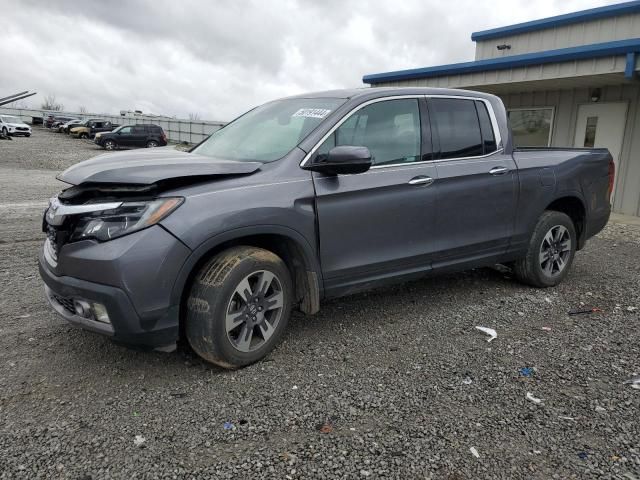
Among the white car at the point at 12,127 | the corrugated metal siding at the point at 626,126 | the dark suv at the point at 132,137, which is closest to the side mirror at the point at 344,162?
the corrugated metal siding at the point at 626,126

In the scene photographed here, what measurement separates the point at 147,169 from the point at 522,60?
9361 mm

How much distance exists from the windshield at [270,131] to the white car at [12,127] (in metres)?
36.8

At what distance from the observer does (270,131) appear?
4012 mm

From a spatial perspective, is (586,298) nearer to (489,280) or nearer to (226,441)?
(489,280)

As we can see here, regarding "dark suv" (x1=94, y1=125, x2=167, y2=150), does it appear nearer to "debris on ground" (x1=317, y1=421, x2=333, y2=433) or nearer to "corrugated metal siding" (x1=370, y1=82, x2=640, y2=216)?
"corrugated metal siding" (x1=370, y1=82, x2=640, y2=216)

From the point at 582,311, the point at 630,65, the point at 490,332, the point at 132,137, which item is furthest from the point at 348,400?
the point at 132,137

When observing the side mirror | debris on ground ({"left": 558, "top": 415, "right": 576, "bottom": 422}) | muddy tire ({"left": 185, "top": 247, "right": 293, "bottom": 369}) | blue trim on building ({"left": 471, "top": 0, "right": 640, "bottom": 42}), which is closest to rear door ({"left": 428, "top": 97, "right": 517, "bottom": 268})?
Answer: the side mirror

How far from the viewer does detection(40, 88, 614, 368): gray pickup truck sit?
9.61ft

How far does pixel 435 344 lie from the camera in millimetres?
3867

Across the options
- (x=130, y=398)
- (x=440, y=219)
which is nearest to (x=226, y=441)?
(x=130, y=398)

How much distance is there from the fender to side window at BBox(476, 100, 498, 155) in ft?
6.85

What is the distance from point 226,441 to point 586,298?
→ 3961mm

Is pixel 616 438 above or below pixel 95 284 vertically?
below

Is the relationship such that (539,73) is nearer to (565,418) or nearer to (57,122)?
(565,418)
